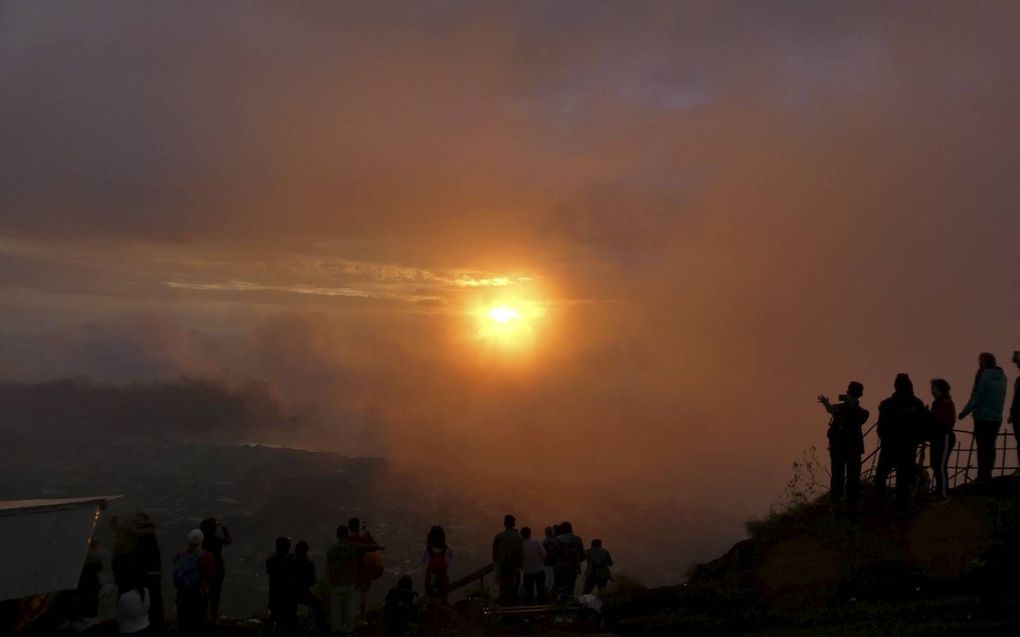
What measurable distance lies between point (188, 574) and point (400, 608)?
355cm

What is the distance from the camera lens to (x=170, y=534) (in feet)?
592

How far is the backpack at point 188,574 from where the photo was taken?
1380cm

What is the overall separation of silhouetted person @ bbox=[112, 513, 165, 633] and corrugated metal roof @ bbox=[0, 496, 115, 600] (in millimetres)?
1204

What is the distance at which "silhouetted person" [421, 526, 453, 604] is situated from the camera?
16.3 metres

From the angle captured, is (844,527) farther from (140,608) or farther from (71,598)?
(71,598)

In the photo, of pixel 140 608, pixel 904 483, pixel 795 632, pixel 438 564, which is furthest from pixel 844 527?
pixel 140 608

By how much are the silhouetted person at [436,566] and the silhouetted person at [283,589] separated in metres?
2.80

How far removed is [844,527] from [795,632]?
238 inches

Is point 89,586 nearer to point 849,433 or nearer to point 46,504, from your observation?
point 46,504

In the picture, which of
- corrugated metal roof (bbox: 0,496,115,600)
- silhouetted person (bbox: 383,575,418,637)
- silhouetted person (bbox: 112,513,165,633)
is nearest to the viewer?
silhouetted person (bbox: 112,513,165,633)

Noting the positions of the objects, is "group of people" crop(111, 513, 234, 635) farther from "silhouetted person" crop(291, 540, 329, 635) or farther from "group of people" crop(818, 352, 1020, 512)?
"group of people" crop(818, 352, 1020, 512)

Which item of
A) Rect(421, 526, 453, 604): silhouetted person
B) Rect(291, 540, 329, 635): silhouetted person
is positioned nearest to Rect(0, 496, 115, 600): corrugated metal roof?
Rect(291, 540, 329, 635): silhouetted person

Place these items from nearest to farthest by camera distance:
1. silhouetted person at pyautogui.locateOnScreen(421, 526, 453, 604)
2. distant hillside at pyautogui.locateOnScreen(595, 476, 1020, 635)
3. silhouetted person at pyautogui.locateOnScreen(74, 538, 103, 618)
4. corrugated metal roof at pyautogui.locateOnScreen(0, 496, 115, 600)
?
distant hillside at pyautogui.locateOnScreen(595, 476, 1020, 635) < corrugated metal roof at pyautogui.locateOnScreen(0, 496, 115, 600) < silhouetted person at pyautogui.locateOnScreen(74, 538, 103, 618) < silhouetted person at pyautogui.locateOnScreen(421, 526, 453, 604)

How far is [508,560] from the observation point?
17047 mm
